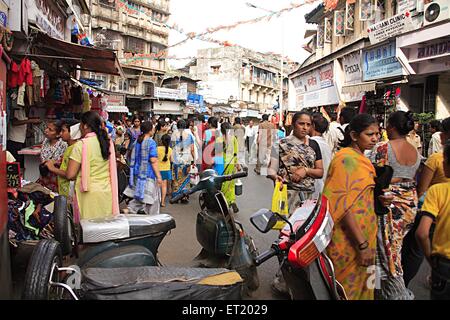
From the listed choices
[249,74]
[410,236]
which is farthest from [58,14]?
[249,74]

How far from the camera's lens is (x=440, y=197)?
2.54 meters

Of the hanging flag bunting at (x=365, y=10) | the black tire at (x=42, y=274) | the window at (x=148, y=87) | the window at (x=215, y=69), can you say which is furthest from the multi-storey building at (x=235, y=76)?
the black tire at (x=42, y=274)

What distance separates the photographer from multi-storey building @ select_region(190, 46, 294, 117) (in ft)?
178

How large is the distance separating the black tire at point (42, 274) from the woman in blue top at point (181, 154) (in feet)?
21.7

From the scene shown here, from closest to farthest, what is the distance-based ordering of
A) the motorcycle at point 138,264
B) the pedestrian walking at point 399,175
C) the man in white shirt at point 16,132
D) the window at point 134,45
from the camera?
1. the motorcycle at point 138,264
2. the pedestrian walking at point 399,175
3. the man in white shirt at point 16,132
4. the window at point 134,45

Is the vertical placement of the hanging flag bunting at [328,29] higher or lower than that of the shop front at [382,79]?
higher

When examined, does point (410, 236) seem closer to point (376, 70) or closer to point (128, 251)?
point (128, 251)

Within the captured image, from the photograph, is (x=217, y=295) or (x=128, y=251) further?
(x=128, y=251)

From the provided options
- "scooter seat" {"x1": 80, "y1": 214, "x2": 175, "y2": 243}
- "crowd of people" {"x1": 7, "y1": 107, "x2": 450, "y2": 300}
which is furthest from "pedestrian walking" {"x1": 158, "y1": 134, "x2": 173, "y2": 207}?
"scooter seat" {"x1": 80, "y1": 214, "x2": 175, "y2": 243}

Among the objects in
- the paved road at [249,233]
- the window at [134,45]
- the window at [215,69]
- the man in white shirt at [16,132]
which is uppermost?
the window at [134,45]

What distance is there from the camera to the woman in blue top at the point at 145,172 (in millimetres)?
6262

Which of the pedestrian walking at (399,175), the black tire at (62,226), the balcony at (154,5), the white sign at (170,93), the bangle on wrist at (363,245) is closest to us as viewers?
the bangle on wrist at (363,245)

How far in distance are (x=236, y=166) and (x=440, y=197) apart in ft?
17.4

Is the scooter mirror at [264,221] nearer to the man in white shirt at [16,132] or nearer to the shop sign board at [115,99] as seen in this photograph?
the man in white shirt at [16,132]
